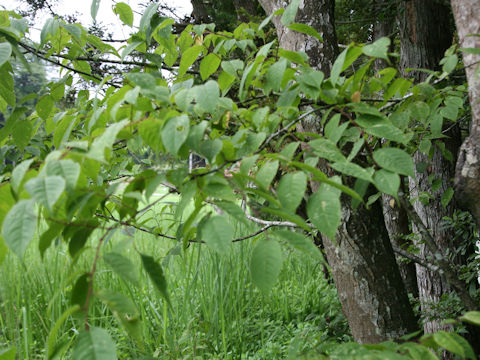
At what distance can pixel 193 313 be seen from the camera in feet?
7.76

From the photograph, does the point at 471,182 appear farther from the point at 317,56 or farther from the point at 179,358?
the point at 179,358

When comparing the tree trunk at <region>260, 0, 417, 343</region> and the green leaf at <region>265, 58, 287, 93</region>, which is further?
the tree trunk at <region>260, 0, 417, 343</region>

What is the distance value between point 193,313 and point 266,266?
6.06 ft

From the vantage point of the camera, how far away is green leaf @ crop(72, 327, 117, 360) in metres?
0.56

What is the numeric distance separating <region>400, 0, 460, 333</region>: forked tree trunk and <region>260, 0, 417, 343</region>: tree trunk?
1.19 metres

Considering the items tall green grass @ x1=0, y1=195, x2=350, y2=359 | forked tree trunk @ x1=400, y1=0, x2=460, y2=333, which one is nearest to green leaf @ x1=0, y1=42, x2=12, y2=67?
tall green grass @ x1=0, y1=195, x2=350, y2=359

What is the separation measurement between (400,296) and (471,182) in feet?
1.88

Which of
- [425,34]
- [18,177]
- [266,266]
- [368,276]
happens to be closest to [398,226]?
[425,34]

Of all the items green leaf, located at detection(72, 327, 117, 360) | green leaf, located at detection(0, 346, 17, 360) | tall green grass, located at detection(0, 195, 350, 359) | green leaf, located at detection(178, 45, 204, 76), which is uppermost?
green leaf, located at detection(178, 45, 204, 76)

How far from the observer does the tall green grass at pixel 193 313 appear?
2086mm

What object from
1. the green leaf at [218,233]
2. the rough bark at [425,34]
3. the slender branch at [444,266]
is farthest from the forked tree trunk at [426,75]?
the green leaf at [218,233]

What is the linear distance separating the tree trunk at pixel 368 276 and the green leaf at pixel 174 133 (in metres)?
0.82

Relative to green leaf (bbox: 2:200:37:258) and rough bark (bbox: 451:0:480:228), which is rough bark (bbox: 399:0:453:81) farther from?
green leaf (bbox: 2:200:37:258)

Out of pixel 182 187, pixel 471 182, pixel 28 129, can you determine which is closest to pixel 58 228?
pixel 182 187
